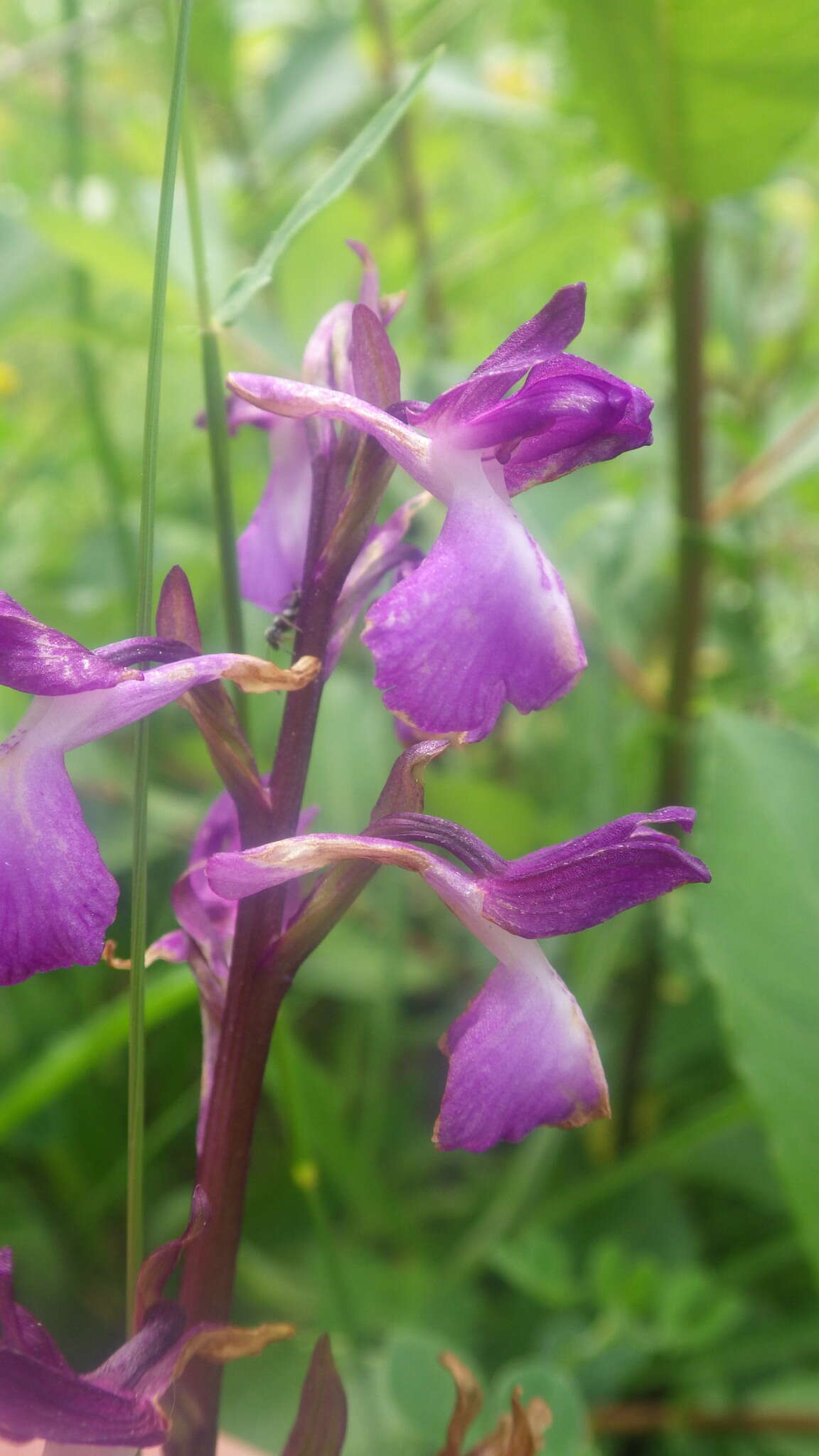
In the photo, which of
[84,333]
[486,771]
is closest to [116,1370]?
[84,333]

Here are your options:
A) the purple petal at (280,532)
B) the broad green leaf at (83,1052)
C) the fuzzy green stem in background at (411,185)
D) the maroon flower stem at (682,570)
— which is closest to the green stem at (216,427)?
the purple petal at (280,532)

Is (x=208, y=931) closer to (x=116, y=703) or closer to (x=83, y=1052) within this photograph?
(x=116, y=703)

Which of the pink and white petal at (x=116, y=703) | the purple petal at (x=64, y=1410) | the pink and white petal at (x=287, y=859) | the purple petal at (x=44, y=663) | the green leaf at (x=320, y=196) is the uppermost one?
the green leaf at (x=320, y=196)

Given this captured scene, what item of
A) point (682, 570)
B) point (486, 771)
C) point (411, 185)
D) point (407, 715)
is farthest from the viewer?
point (486, 771)

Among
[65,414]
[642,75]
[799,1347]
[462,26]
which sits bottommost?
[799,1347]

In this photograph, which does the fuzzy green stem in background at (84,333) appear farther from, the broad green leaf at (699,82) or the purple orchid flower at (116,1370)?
the purple orchid flower at (116,1370)

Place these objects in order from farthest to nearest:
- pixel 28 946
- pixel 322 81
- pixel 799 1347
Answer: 1. pixel 322 81
2. pixel 799 1347
3. pixel 28 946

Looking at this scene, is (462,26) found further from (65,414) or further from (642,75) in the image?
(642,75)

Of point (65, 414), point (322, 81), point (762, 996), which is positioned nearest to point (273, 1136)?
point (762, 996)
